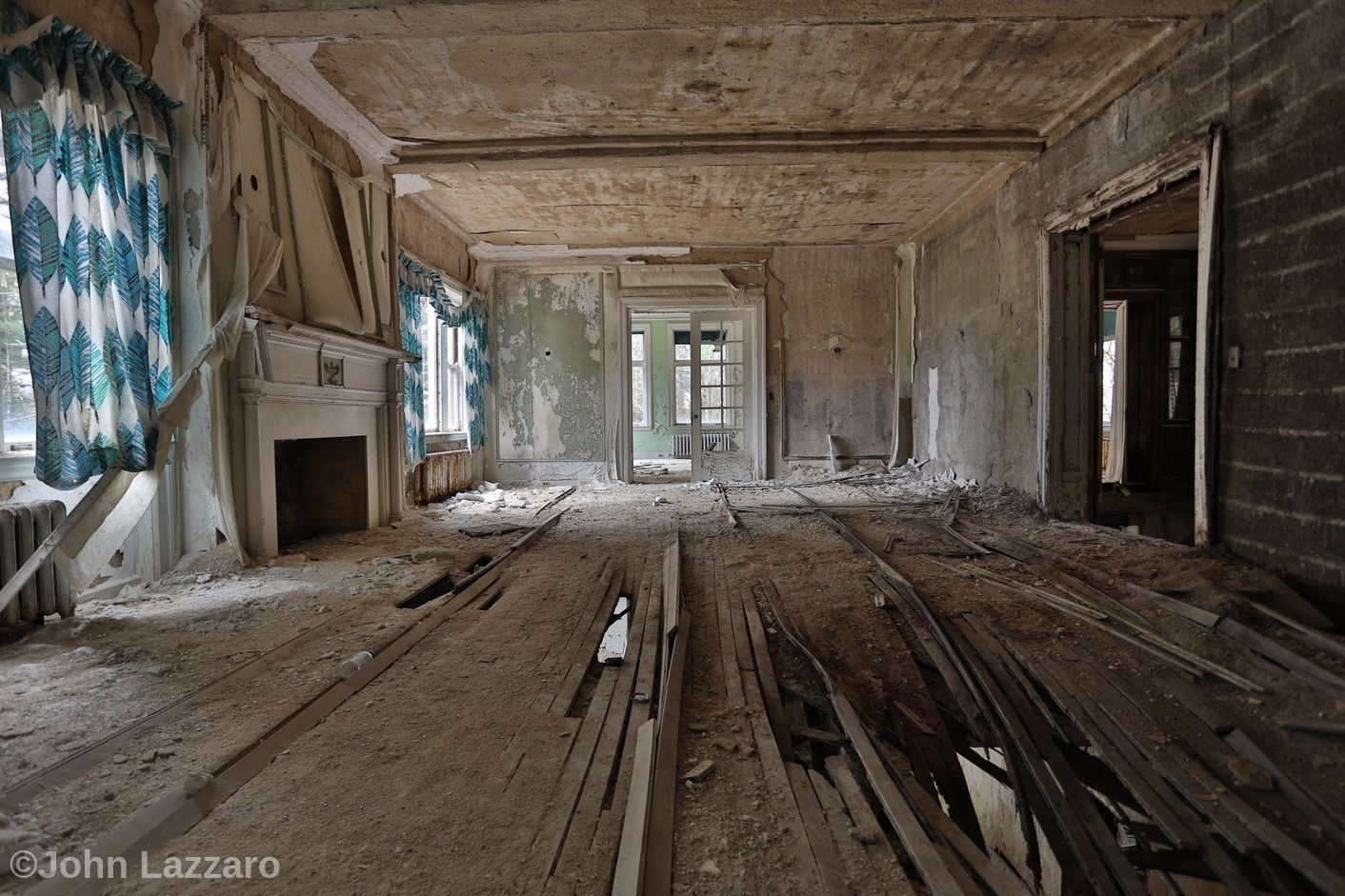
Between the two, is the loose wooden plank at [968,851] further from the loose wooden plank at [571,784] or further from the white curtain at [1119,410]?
the white curtain at [1119,410]

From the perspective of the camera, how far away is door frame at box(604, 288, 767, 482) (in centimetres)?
905

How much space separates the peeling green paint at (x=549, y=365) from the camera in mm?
9141

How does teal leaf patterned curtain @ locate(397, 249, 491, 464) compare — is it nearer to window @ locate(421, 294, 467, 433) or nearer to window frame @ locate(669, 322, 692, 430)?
window @ locate(421, 294, 467, 433)

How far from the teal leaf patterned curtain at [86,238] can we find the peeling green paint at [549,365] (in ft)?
19.0

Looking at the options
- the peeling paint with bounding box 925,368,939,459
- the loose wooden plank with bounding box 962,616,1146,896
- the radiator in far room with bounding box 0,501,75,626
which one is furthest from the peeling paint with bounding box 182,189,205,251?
the peeling paint with bounding box 925,368,939,459

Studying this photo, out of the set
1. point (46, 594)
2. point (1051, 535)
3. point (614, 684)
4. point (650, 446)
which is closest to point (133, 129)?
point (46, 594)

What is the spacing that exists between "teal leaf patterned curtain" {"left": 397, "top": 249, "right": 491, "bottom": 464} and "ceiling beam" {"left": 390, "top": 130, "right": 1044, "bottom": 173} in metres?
1.23

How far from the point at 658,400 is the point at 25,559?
12566 mm

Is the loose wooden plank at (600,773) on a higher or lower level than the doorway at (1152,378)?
lower

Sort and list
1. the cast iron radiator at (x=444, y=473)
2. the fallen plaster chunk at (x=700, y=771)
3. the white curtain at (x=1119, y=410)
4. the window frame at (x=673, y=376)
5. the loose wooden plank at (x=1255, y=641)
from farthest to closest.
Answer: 1. the window frame at (x=673, y=376)
2. the white curtain at (x=1119, y=410)
3. the cast iron radiator at (x=444, y=473)
4. the loose wooden plank at (x=1255, y=641)
5. the fallen plaster chunk at (x=700, y=771)

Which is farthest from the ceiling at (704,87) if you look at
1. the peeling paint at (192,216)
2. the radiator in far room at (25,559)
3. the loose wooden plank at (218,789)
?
the loose wooden plank at (218,789)

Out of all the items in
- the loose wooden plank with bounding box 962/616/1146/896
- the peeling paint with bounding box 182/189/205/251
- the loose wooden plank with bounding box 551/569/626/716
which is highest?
the peeling paint with bounding box 182/189/205/251

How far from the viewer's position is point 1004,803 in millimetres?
3246

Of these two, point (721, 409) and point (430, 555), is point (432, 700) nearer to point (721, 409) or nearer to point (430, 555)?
point (430, 555)
